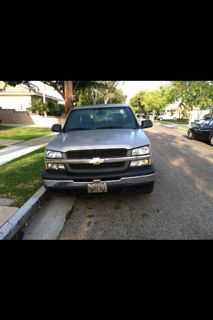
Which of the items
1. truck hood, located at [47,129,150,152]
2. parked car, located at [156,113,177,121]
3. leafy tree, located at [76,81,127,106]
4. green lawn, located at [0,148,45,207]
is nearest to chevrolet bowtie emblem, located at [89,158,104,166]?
truck hood, located at [47,129,150,152]

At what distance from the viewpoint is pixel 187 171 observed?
7.15 meters

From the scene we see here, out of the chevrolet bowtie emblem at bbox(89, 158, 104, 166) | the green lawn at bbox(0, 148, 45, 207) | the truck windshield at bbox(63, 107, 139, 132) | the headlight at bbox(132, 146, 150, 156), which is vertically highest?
the truck windshield at bbox(63, 107, 139, 132)

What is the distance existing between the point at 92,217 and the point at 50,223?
0.67m

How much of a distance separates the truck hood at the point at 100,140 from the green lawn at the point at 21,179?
1.15 m

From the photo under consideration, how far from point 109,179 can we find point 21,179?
8.67 ft

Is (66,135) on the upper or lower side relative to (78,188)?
upper

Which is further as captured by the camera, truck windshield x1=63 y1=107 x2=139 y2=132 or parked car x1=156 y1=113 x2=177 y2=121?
parked car x1=156 y1=113 x2=177 y2=121

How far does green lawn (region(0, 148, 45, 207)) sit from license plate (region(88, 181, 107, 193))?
1.32 metres

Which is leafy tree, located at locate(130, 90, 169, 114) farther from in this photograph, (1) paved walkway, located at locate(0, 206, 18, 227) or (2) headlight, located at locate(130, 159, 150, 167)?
(1) paved walkway, located at locate(0, 206, 18, 227)

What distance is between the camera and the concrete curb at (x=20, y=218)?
3.49 metres

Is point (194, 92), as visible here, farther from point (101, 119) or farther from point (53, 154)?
point (53, 154)

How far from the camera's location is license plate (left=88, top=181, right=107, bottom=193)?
4094 millimetres
